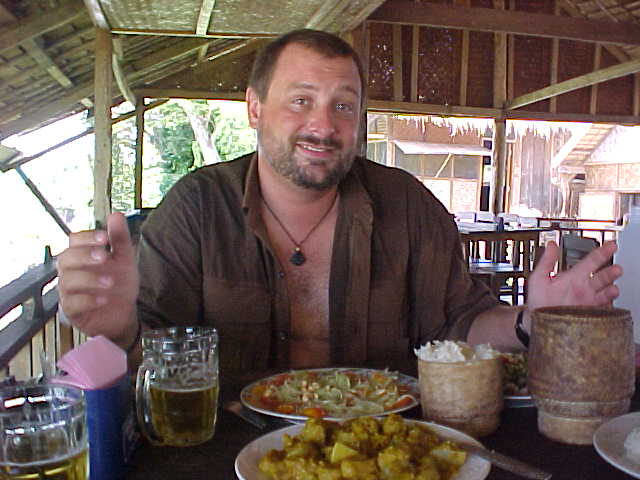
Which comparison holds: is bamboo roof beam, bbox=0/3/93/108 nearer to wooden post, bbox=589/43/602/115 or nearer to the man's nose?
the man's nose

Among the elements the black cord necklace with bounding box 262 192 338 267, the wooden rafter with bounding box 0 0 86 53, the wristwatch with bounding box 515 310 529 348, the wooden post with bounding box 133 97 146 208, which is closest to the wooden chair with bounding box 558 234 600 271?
the black cord necklace with bounding box 262 192 338 267

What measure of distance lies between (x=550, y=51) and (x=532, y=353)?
10828mm

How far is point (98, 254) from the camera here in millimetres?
1075

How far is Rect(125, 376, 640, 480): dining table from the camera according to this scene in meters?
0.93

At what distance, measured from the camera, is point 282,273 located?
1.88 metres

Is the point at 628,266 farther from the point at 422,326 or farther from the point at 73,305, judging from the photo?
the point at 73,305

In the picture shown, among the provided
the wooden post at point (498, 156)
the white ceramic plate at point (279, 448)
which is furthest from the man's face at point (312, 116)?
the wooden post at point (498, 156)

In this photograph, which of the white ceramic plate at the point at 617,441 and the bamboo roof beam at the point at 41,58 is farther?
the bamboo roof beam at the point at 41,58

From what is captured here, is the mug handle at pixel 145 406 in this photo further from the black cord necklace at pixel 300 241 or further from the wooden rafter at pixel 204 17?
the wooden rafter at pixel 204 17

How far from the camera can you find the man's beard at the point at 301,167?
1.92m

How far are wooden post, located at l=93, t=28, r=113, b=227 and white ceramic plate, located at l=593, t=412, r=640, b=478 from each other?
474 centimetres

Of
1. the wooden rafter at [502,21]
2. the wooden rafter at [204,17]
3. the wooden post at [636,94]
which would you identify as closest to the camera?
the wooden rafter at [204,17]

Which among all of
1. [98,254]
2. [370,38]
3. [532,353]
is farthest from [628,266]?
[370,38]

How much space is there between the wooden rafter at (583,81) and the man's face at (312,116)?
7048mm
